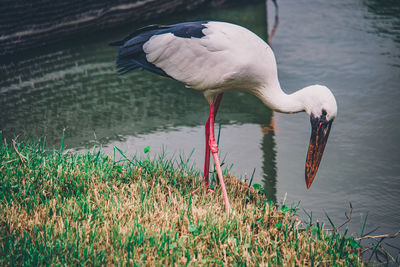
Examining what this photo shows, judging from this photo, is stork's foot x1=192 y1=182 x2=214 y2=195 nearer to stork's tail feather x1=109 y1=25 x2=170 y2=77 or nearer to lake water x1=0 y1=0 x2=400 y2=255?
lake water x1=0 y1=0 x2=400 y2=255

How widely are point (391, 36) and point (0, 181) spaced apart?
6.46 metres

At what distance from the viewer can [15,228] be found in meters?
3.00

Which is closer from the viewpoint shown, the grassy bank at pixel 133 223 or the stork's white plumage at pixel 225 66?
the grassy bank at pixel 133 223

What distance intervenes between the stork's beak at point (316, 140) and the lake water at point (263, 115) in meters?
0.59

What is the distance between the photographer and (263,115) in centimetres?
561

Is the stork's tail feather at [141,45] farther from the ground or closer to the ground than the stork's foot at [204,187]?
farther from the ground

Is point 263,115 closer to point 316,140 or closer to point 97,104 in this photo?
point 97,104

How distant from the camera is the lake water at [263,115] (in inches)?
172

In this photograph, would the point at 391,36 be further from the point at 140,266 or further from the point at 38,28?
the point at 140,266

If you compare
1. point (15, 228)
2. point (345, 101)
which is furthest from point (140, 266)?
point (345, 101)

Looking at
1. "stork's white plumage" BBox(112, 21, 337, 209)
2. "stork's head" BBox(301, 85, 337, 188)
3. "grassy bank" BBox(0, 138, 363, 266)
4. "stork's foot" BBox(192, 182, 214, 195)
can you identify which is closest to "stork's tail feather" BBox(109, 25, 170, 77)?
"stork's white plumage" BBox(112, 21, 337, 209)

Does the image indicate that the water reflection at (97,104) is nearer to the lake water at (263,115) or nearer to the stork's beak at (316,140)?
the lake water at (263,115)

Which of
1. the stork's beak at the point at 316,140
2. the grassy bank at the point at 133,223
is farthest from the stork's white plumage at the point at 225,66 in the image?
the grassy bank at the point at 133,223

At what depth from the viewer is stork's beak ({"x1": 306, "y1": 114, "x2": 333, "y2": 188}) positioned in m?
3.39
